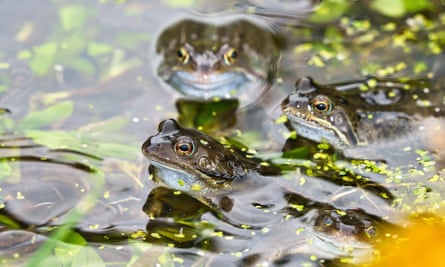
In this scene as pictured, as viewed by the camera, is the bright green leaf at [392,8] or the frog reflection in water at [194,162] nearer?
the frog reflection in water at [194,162]

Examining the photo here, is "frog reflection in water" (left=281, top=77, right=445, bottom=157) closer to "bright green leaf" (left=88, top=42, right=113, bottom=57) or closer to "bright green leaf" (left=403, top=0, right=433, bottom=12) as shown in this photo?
"bright green leaf" (left=403, top=0, right=433, bottom=12)

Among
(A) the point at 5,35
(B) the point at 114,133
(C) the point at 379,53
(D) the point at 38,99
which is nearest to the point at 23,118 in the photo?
(D) the point at 38,99

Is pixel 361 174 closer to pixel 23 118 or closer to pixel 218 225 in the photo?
pixel 218 225

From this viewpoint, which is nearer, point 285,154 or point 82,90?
point 285,154

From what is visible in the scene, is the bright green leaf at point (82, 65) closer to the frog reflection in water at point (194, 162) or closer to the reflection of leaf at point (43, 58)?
the reflection of leaf at point (43, 58)

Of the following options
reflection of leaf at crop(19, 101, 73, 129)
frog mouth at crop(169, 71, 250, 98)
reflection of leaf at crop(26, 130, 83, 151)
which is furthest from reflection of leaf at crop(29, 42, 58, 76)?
frog mouth at crop(169, 71, 250, 98)

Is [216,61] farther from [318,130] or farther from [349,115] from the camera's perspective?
[349,115]

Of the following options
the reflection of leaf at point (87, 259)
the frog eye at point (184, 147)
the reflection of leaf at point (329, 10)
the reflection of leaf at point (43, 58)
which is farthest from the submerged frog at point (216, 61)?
the reflection of leaf at point (87, 259)
